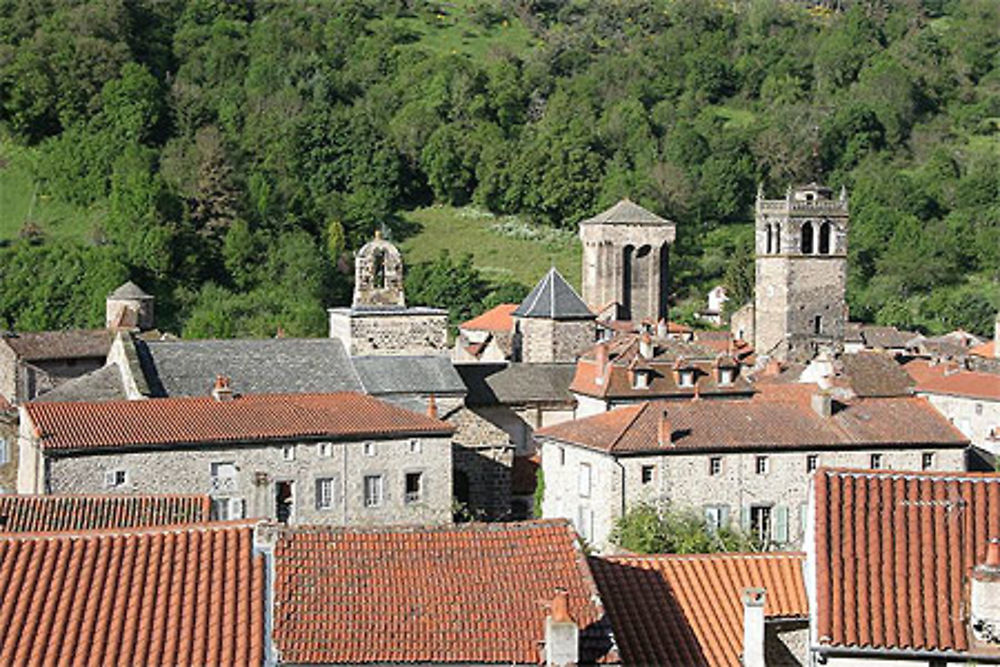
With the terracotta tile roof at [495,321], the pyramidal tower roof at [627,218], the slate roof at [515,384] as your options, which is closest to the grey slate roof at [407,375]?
the slate roof at [515,384]

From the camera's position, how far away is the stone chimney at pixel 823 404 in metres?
33.8

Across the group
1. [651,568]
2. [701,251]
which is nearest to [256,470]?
[651,568]

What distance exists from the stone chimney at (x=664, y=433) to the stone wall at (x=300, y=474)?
15.8 ft

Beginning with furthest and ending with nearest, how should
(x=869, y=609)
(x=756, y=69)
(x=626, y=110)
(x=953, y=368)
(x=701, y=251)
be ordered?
1. (x=756, y=69)
2. (x=626, y=110)
3. (x=701, y=251)
4. (x=953, y=368)
5. (x=869, y=609)

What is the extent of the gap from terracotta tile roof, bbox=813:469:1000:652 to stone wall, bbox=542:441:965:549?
17123 mm

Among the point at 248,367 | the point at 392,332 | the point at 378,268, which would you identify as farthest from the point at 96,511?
the point at 378,268

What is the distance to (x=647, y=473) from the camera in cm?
3144

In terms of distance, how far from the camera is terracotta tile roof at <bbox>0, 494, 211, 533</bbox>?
18719 mm

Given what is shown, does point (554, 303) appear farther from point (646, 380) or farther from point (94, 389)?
point (94, 389)

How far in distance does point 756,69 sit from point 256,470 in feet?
332

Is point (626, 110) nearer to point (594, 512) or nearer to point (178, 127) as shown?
point (178, 127)

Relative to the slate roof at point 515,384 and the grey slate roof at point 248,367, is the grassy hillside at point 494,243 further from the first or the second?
the grey slate roof at point 248,367

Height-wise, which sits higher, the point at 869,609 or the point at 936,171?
the point at 936,171

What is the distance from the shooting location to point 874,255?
93.3 metres
